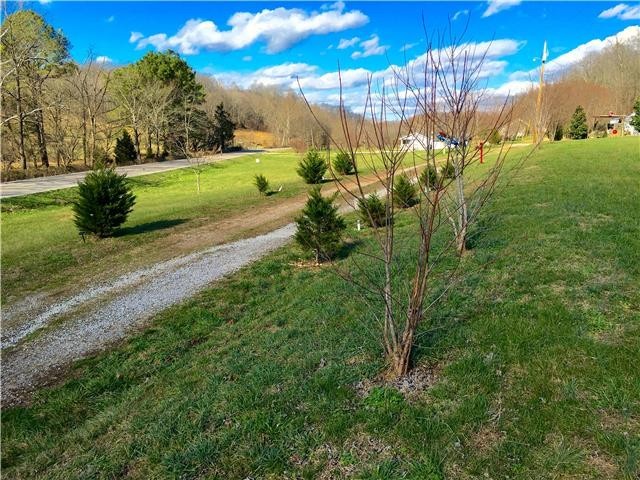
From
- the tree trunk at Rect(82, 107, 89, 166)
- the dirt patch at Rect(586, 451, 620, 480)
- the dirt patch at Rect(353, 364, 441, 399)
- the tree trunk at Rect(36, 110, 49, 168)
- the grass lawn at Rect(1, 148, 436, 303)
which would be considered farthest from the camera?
the tree trunk at Rect(82, 107, 89, 166)

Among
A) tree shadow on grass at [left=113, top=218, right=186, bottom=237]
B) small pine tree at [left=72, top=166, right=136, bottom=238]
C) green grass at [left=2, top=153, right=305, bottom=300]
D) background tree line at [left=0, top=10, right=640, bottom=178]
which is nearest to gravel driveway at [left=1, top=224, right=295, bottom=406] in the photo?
green grass at [left=2, top=153, right=305, bottom=300]

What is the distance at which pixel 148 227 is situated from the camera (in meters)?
12.8

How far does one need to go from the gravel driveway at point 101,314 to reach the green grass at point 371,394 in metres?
0.47

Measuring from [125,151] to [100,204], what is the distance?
3030cm

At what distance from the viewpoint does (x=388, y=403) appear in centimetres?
301

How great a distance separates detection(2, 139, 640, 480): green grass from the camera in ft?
8.34

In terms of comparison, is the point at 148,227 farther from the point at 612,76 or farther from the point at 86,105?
the point at 612,76

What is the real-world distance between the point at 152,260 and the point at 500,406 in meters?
8.45

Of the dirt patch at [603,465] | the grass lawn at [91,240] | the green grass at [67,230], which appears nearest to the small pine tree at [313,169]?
the green grass at [67,230]

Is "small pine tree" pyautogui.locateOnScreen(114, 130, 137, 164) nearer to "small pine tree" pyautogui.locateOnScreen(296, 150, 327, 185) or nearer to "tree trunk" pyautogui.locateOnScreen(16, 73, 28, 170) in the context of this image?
"tree trunk" pyautogui.locateOnScreen(16, 73, 28, 170)

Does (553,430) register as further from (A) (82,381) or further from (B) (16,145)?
(B) (16,145)

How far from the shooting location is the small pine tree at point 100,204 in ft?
35.3

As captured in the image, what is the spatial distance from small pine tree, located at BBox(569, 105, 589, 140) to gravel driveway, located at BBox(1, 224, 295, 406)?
45408 millimetres

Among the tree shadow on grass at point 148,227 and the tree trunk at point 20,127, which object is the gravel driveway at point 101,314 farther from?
the tree trunk at point 20,127
